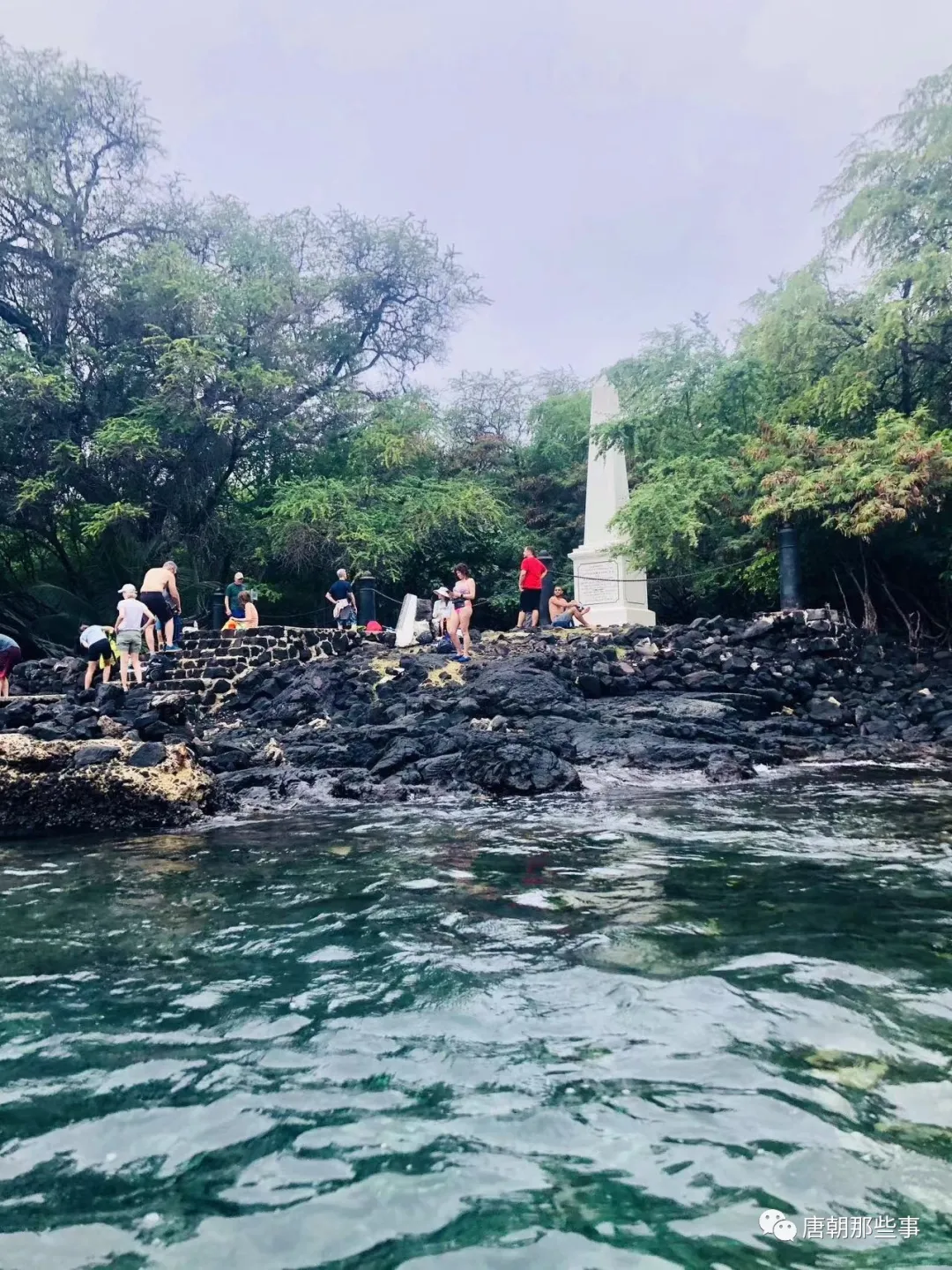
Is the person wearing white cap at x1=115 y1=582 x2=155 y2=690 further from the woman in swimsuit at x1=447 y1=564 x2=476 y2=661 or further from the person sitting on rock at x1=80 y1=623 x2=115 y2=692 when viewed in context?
the woman in swimsuit at x1=447 y1=564 x2=476 y2=661

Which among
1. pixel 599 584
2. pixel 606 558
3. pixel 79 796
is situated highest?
pixel 606 558

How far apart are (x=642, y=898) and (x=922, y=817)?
12.1 ft

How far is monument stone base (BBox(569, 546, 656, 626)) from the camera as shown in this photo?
18.4 m

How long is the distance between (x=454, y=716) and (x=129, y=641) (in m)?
6.10

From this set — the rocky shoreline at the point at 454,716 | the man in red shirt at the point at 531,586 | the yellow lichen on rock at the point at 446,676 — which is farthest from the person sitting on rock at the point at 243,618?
the man in red shirt at the point at 531,586

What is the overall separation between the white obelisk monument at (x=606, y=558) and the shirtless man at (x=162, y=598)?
8311mm

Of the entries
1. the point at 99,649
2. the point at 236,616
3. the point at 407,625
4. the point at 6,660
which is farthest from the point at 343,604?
the point at 6,660

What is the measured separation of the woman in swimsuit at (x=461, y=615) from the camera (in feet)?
51.1

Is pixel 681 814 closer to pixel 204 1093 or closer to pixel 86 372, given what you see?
pixel 204 1093

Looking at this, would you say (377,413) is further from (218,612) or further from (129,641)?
(129,641)

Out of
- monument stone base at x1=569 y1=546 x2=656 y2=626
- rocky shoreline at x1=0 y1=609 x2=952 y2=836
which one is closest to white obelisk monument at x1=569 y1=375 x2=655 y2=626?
monument stone base at x1=569 y1=546 x2=656 y2=626

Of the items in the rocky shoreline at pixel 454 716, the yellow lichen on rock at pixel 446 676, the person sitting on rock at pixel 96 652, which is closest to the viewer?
the rocky shoreline at pixel 454 716

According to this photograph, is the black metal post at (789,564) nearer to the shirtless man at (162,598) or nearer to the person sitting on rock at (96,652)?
the shirtless man at (162,598)

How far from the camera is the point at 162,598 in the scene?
53.5ft
